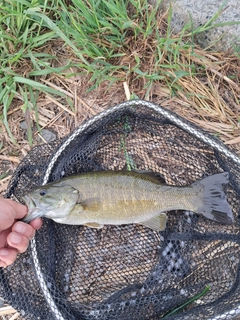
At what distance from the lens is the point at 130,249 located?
3.44 metres

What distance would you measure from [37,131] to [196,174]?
155cm

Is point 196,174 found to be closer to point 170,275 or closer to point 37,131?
point 170,275

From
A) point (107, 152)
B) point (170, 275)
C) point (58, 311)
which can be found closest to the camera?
point (58, 311)

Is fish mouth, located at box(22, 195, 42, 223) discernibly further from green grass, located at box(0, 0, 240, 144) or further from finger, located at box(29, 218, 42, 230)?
green grass, located at box(0, 0, 240, 144)

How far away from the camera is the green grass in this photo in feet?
12.0

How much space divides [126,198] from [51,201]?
573 millimetres

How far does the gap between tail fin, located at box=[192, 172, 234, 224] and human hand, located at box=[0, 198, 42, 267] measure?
1291mm

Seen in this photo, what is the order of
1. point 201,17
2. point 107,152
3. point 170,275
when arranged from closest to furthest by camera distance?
point 170,275 → point 107,152 → point 201,17

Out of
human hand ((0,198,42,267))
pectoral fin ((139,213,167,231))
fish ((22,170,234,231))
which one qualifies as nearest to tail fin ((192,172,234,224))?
fish ((22,170,234,231))

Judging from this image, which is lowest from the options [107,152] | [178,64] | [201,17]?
[107,152]

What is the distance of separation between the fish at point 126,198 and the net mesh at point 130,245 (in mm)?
223

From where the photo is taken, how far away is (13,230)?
295 cm

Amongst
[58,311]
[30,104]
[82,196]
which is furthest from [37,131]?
[58,311]

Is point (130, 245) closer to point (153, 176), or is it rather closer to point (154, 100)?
point (153, 176)
